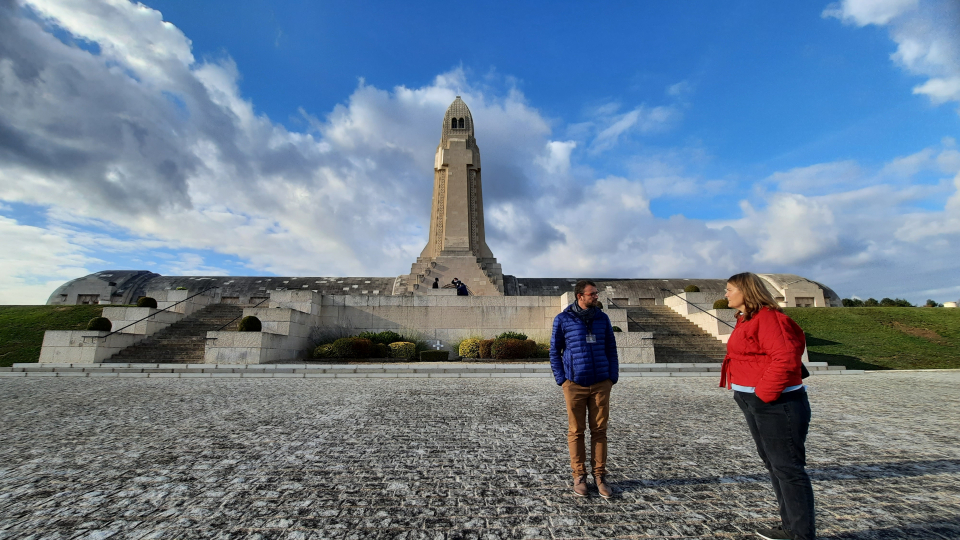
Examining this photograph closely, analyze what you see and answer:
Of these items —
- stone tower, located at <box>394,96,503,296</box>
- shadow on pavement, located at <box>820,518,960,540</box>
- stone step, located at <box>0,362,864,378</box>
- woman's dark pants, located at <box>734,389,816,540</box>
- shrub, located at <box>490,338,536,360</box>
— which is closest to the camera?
woman's dark pants, located at <box>734,389,816,540</box>

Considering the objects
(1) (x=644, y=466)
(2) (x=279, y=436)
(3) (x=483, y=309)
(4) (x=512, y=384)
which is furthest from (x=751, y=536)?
(3) (x=483, y=309)

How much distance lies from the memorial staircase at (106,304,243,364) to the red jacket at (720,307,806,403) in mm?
17125

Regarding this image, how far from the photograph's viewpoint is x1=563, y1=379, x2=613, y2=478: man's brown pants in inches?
138

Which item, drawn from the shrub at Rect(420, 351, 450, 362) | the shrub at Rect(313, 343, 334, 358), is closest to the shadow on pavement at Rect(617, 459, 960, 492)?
the shrub at Rect(420, 351, 450, 362)

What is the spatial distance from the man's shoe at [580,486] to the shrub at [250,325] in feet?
48.4

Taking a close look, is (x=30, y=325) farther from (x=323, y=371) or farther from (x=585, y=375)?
(x=585, y=375)

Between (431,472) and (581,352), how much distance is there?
1735mm

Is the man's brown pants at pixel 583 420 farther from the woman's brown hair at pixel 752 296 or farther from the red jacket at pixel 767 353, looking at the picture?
the woman's brown hair at pixel 752 296

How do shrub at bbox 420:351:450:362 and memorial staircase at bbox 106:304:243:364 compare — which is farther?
shrub at bbox 420:351:450:362

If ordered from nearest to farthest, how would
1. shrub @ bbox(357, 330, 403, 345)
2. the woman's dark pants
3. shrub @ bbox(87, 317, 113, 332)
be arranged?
1. the woman's dark pants
2. shrub @ bbox(87, 317, 113, 332)
3. shrub @ bbox(357, 330, 403, 345)

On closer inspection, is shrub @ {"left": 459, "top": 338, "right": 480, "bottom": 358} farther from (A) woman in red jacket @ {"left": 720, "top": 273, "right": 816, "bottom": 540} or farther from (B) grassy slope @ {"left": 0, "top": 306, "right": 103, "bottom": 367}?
(B) grassy slope @ {"left": 0, "top": 306, "right": 103, "bottom": 367}

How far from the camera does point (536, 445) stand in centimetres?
484

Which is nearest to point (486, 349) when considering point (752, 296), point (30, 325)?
point (752, 296)

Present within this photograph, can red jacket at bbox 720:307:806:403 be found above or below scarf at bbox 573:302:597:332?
below
